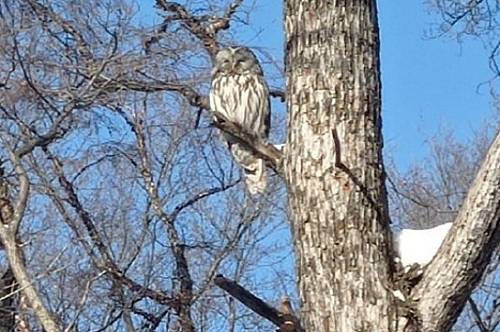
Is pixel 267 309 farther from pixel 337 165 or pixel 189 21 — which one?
pixel 189 21

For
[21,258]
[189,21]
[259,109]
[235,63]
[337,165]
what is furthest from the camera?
[189,21]

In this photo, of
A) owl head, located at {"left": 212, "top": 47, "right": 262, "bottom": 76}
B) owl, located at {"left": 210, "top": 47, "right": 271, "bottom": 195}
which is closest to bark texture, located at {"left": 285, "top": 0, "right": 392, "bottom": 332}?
owl, located at {"left": 210, "top": 47, "right": 271, "bottom": 195}

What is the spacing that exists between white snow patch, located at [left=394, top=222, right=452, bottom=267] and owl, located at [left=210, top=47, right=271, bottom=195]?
278cm

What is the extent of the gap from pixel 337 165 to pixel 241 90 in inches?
125

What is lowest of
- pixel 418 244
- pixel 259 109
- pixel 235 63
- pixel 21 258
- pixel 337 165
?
pixel 418 244

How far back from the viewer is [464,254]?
2479 mm

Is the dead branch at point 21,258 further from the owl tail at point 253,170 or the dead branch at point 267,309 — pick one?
the dead branch at point 267,309

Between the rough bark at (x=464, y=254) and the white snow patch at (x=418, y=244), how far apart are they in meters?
0.09

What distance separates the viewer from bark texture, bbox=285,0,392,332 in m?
2.57

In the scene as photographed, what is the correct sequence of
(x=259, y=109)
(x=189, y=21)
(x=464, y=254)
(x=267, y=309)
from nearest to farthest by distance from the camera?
(x=464, y=254)
(x=267, y=309)
(x=259, y=109)
(x=189, y=21)

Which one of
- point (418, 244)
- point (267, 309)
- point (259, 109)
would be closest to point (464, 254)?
point (418, 244)

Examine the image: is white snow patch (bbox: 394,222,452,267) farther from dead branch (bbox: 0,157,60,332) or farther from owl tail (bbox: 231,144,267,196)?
dead branch (bbox: 0,157,60,332)

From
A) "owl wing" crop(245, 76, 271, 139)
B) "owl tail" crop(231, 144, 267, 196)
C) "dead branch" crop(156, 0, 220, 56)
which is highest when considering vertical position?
"dead branch" crop(156, 0, 220, 56)

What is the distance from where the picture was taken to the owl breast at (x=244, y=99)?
18.4 ft
